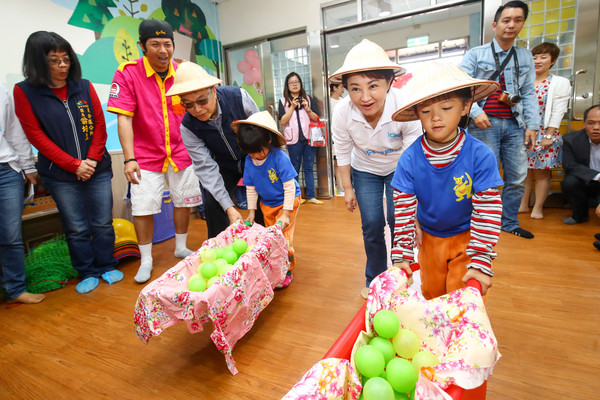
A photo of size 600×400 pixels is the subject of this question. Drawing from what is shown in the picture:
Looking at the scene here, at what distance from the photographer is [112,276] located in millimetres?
2451

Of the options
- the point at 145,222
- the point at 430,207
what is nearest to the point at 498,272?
the point at 430,207

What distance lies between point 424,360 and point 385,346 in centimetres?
12

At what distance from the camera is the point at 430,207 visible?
4.00ft

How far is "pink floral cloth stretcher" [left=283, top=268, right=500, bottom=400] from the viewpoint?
2.50 ft

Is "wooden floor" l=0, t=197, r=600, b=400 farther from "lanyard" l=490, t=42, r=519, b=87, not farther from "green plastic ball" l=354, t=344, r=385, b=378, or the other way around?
"lanyard" l=490, t=42, r=519, b=87

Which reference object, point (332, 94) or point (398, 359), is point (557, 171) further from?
point (398, 359)

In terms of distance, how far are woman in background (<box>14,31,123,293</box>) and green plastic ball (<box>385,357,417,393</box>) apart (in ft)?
7.38

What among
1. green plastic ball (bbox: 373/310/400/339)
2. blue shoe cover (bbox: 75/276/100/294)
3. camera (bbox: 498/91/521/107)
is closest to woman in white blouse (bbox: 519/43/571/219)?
camera (bbox: 498/91/521/107)

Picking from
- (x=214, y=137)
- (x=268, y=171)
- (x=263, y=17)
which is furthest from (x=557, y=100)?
(x=263, y=17)

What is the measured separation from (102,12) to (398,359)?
4.26 meters

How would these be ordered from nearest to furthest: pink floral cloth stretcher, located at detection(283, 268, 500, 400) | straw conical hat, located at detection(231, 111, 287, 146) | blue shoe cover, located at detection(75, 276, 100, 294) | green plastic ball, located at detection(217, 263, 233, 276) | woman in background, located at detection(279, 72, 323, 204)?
pink floral cloth stretcher, located at detection(283, 268, 500, 400) → green plastic ball, located at detection(217, 263, 233, 276) → straw conical hat, located at detection(231, 111, 287, 146) → blue shoe cover, located at detection(75, 276, 100, 294) → woman in background, located at detection(279, 72, 323, 204)

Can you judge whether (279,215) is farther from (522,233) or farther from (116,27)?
(116,27)

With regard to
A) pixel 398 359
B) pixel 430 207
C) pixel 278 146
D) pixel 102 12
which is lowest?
pixel 398 359

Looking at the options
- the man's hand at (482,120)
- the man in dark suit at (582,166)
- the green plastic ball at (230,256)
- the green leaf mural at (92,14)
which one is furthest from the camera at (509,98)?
the green leaf mural at (92,14)
